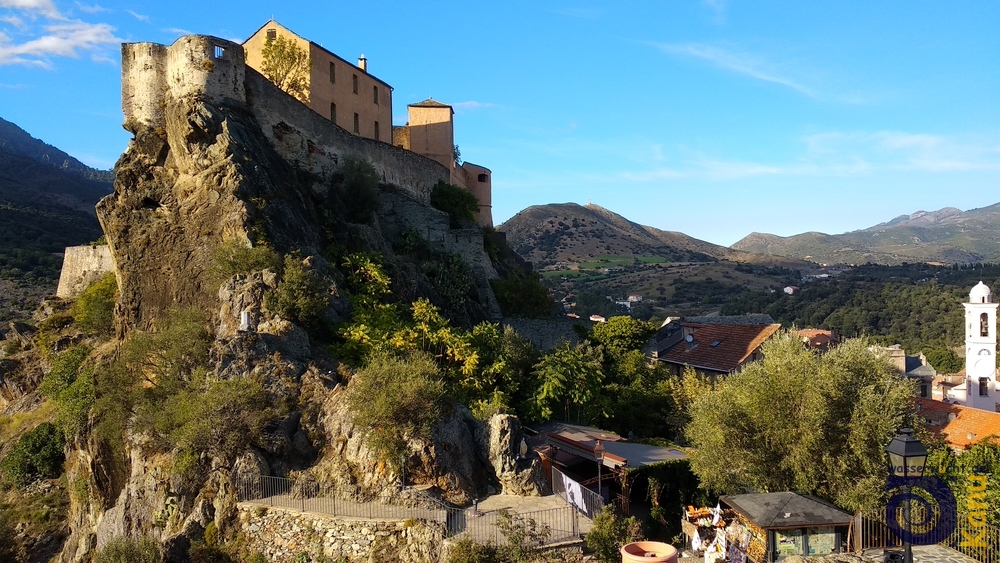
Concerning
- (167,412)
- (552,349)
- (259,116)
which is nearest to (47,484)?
(167,412)

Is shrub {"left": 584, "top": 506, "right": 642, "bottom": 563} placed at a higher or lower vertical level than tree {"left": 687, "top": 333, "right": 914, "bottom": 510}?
lower

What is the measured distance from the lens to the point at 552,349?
29719mm

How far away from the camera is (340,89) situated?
33812mm

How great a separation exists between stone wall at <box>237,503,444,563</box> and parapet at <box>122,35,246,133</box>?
15.9 metres

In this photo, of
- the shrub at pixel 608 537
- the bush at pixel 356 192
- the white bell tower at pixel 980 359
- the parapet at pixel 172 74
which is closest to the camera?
the shrub at pixel 608 537

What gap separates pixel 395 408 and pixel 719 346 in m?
23.8

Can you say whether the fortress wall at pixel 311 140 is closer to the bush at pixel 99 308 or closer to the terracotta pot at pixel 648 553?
the bush at pixel 99 308

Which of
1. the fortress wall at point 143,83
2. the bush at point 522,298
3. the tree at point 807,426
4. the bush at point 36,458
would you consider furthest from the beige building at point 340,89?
the tree at point 807,426

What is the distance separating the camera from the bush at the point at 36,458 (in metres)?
24.9

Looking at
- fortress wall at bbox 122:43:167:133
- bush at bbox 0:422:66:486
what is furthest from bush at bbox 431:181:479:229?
bush at bbox 0:422:66:486

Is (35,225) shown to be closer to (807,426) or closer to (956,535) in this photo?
(807,426)

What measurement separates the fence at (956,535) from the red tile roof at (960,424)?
11.8m

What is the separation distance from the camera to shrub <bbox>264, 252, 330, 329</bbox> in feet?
66.8

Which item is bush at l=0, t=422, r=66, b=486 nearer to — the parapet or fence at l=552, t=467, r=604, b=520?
the parapet
